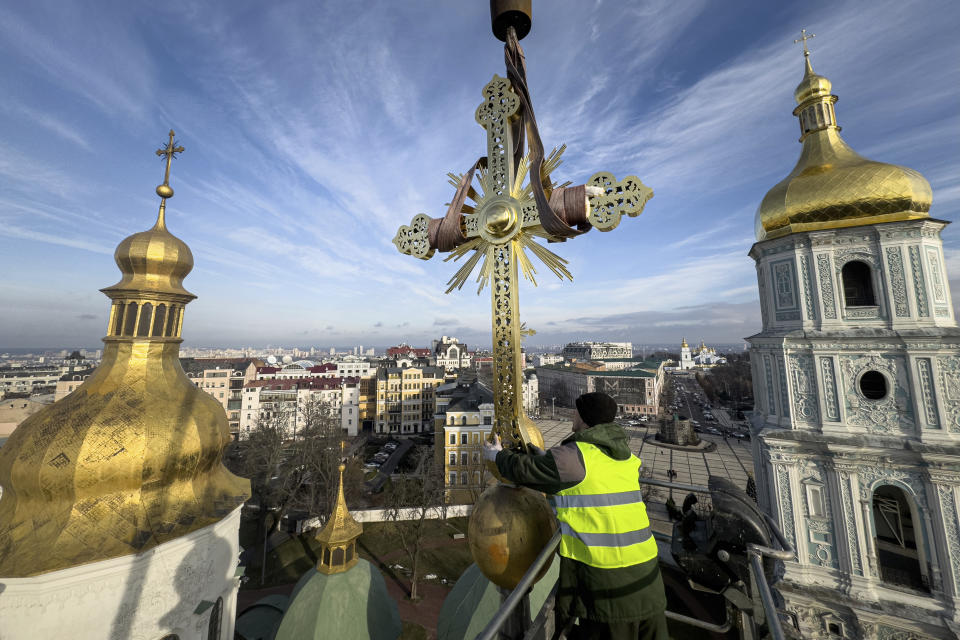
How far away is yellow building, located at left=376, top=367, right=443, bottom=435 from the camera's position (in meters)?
50.8

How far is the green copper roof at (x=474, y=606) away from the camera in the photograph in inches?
361

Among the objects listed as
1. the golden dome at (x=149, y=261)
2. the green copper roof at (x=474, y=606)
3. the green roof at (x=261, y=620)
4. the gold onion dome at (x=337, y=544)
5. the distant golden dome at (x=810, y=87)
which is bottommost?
the green roof at (x=261, y=620)

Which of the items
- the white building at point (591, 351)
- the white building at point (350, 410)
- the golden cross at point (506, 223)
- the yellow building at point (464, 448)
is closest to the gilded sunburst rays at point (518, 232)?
the golden cross at point (506, 223)

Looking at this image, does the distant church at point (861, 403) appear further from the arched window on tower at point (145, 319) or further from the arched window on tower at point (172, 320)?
the arched window on tower at point (145, 319)

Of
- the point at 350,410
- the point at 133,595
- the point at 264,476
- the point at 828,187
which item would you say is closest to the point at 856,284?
the point at 828,187

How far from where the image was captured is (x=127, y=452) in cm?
648

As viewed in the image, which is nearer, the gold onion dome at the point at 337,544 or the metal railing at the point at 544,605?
the metal railing at the point at 544,605

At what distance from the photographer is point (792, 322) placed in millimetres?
12219

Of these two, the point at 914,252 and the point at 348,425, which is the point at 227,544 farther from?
the point at 348,425

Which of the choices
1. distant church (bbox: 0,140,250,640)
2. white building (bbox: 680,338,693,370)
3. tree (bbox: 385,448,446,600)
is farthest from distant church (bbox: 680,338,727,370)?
distant church (bbox: 0,140,250,640)

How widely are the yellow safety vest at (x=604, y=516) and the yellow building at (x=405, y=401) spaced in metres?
48.9

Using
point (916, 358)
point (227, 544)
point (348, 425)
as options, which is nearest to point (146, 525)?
point (227, 544)

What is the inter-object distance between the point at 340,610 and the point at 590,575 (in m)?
9.87

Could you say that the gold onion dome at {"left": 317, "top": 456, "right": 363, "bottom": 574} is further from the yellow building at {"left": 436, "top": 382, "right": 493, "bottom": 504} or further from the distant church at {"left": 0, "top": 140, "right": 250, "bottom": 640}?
the yellow building at {"left": 436, "top": 382, "right": 493, "bottom": 504}
